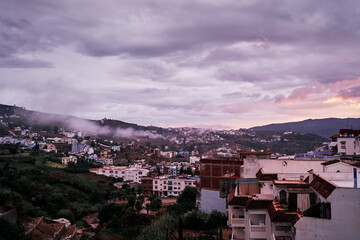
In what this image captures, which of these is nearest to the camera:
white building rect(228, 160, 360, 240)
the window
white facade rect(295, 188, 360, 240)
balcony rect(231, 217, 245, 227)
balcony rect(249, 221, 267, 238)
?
white facade rect(295, 188, 360, 240)

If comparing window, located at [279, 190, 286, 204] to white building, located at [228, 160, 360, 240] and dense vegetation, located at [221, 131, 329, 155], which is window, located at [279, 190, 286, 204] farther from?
dense vegetation, located at [221, 131, 329, 155]

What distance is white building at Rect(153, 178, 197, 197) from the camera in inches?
2244

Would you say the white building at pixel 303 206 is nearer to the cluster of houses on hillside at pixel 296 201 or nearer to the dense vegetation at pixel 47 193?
the cluster of houses on hillside at pixel 296 201

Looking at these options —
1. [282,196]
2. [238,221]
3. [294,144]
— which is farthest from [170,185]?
[294,144]

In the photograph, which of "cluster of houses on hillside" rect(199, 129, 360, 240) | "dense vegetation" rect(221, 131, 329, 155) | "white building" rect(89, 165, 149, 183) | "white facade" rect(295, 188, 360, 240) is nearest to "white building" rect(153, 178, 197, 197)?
"white building" rect(89, 165, 149, 183)

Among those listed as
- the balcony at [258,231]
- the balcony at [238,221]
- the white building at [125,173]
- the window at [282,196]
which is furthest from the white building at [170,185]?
the window at [282,196]

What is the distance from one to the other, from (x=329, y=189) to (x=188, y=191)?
108 ft

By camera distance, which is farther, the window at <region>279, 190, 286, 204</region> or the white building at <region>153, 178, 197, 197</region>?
the white building at <region>153, 178, 197, 197</region>

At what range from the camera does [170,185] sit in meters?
57.9

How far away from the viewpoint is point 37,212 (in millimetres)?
30016

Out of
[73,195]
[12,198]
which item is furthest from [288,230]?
[73,195]

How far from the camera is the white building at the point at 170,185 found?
5700 centimetres

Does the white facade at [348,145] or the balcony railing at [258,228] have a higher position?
the white facade at [348,145]

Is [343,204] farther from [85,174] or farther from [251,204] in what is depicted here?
[85,174]
